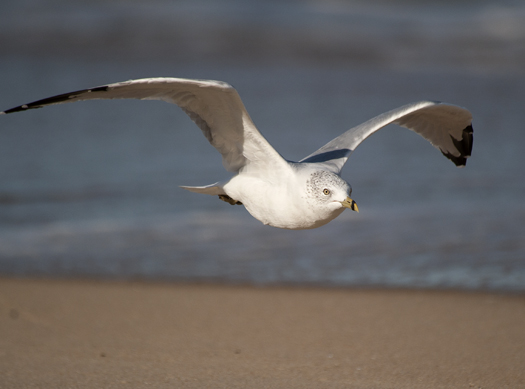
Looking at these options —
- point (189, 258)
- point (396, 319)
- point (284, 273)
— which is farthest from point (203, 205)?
point (396, 319)

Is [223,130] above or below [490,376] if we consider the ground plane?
above

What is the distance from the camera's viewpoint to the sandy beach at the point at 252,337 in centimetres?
488

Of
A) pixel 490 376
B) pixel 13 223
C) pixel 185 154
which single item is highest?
pixel 185 154

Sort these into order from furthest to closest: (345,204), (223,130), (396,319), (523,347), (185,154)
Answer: (185,154) → (396,319) → (523,347) → (223,130) → (345,204)

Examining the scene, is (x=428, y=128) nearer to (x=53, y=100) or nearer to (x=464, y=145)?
(x=464, y=145)

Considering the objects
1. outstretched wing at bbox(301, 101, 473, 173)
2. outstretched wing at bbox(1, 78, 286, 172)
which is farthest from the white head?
outstretched wing at bbox(301, 101, 473, 173)

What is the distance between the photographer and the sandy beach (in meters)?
4.88

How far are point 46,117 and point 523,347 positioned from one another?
44.8ft

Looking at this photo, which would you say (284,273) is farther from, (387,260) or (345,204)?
(345,204)

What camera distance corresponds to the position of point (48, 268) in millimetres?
7484

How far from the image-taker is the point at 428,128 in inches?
255

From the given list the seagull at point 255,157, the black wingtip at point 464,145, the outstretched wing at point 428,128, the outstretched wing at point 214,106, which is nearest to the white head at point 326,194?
the seagull at point 255,157

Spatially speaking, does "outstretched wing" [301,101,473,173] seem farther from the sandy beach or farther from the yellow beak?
the sandy beach

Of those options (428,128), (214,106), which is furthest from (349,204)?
(428,128)
